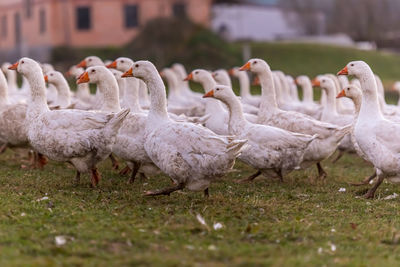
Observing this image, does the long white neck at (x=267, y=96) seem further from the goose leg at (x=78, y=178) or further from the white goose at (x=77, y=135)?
the goose leg at (x=78, y=178)

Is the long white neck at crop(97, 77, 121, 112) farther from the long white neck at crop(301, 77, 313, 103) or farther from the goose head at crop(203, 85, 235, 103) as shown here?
the long white neck at crop(301, 77, 313, 103)

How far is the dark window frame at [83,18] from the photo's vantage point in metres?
38.9

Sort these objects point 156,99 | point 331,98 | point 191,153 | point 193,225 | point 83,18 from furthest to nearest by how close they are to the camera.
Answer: point 83,18 < point 331,98 < point 156,99 < point 191,153 < point 193,225

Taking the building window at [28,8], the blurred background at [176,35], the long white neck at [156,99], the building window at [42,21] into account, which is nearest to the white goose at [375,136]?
the long white neck at [156,99]

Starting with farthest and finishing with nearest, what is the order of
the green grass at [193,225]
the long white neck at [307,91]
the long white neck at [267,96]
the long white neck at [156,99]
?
the long white neck at [307,91], the long white neck at [267,96], the long white neck at [156,99], the green grass at [193,225]

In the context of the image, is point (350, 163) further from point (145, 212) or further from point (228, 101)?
point (145, 212)

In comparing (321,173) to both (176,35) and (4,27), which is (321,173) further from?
(4,27)

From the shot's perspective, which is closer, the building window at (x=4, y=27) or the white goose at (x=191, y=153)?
the white goose at (x=191, y=153)

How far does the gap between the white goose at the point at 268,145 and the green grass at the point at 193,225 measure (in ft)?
1.28

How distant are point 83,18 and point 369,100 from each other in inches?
1298

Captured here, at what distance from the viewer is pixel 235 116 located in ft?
29.9

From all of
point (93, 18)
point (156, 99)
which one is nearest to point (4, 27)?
point (93, 18)

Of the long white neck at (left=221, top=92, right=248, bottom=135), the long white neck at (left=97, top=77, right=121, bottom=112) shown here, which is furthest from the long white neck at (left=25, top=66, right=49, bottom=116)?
the long white neck at (left=221, top=92, right=248, bottom=135)

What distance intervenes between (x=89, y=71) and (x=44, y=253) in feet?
13.8
